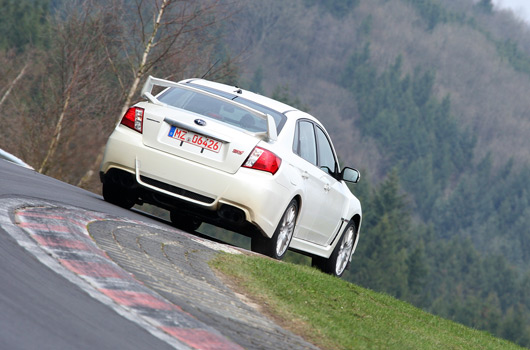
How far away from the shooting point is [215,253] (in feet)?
29.1

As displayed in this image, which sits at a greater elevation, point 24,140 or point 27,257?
point 27,257

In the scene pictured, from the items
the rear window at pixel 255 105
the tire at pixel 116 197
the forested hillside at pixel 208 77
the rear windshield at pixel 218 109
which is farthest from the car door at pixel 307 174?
the forested hillside at pixel 208 77

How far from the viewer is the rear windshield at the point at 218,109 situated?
10.2 m

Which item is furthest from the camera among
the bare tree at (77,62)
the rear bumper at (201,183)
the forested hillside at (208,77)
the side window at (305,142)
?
the bare tree at (77,62)

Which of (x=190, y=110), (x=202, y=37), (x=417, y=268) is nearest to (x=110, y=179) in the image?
(x=190, y=110)

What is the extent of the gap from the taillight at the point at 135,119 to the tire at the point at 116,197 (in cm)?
99

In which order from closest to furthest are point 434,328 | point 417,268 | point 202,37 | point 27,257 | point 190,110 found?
point 27,257, point 434,328, point 190,110, point 202,37, point 417,268

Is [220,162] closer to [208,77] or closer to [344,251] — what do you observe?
[344,251]

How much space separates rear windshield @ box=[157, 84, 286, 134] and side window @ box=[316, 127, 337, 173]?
1014mm

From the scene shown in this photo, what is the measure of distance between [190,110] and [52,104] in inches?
889

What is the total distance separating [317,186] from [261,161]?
4.90 ft

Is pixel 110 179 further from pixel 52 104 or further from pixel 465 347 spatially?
pixel 52 104

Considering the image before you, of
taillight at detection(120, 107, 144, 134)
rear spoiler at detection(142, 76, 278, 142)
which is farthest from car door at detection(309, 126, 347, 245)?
taillight at detection(120, 107, 144, 134)

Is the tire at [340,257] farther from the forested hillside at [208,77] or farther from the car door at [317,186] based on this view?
the forested hillside at [208,77]
